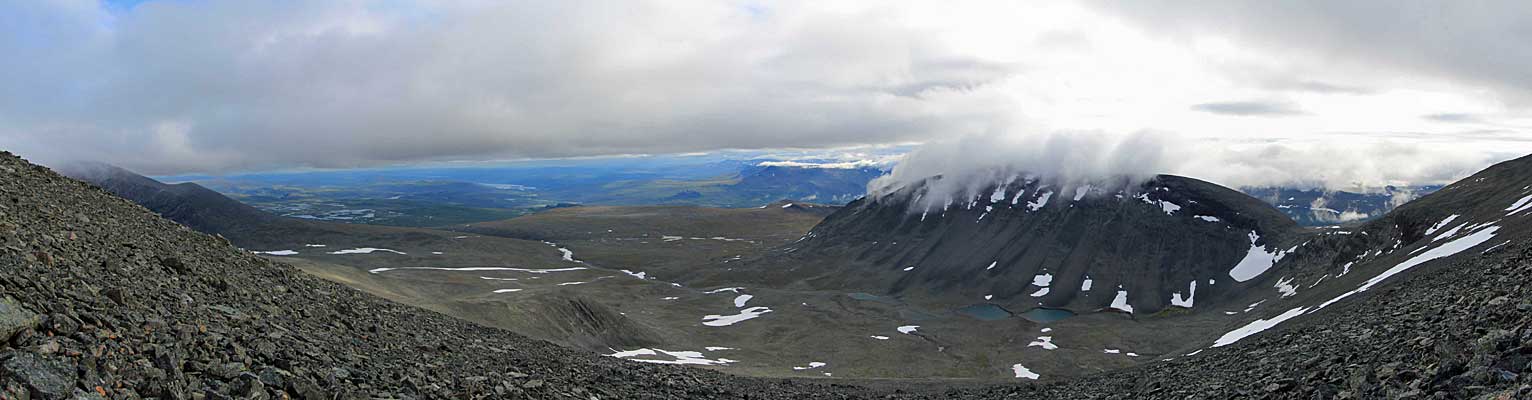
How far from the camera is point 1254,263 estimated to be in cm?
14638

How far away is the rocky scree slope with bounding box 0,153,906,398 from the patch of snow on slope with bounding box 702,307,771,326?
87416 mm

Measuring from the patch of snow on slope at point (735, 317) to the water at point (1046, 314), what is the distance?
5727cm

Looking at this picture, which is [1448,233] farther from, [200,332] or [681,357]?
[200,332]

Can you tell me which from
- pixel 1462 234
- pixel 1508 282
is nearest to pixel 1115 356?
pixel 1462 234

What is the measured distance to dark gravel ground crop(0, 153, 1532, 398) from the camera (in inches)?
428

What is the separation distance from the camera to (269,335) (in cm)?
1585

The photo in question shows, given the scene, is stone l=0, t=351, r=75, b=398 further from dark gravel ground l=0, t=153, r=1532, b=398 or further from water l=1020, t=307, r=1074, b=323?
water l=1020, t=307, r=1074, b=323

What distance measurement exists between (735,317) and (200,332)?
→ 4516 inches

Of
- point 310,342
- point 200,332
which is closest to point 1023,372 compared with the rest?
point 310,342

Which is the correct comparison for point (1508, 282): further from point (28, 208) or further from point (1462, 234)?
point (1462, 234)

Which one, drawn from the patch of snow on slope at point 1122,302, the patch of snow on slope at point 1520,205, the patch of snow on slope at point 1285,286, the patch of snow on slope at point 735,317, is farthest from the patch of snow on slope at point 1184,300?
the patch of snow on slope at point 735,317

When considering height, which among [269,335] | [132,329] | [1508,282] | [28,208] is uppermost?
[28,208]

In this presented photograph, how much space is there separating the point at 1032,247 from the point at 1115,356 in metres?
93.6

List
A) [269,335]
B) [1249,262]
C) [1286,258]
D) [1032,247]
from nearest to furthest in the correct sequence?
1. [269,335]
2. [1286,258]
3. [1249,262]
4. [1032,247]
